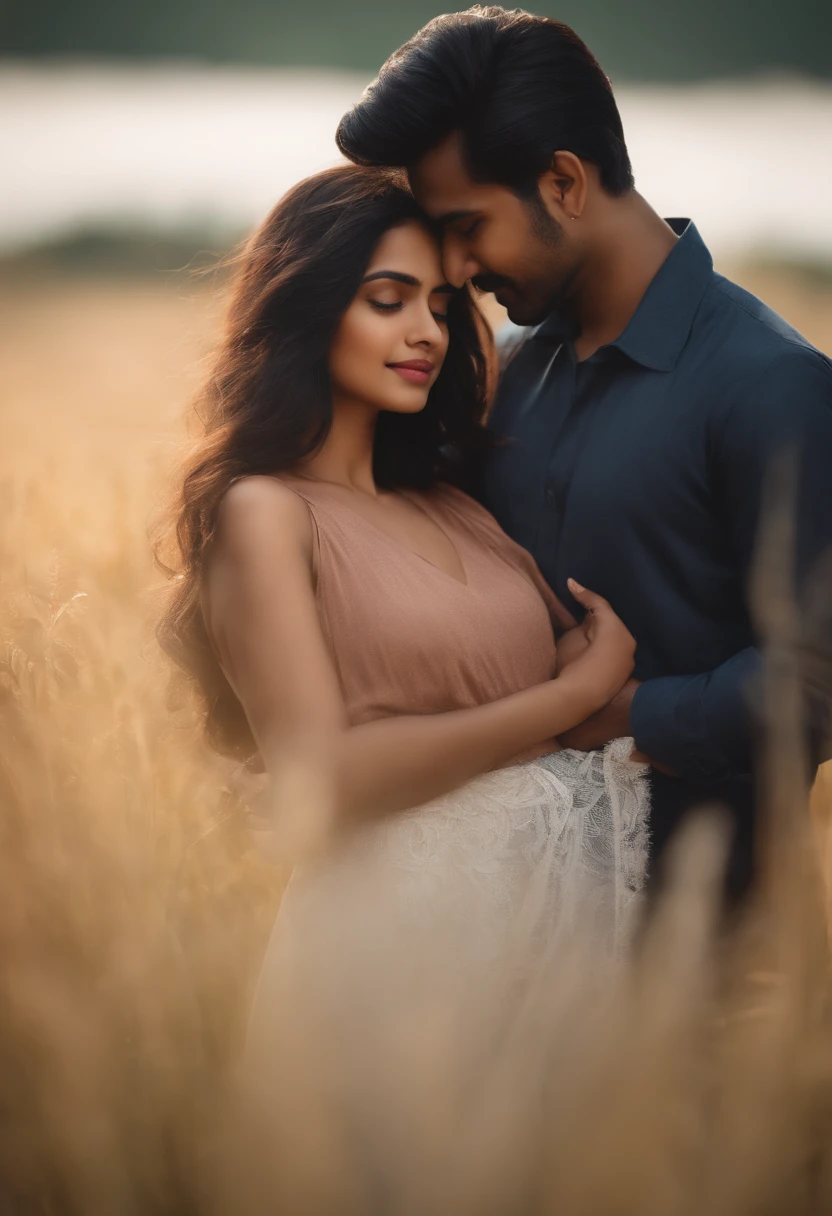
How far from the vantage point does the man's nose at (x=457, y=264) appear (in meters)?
2.27

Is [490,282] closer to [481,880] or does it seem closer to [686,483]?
[686,483]

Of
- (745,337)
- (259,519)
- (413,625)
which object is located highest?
(745,337)

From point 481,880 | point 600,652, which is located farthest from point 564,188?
point 481,880

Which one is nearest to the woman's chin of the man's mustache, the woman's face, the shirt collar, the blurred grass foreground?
the woman's face

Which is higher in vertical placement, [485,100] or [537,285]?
[485,100]

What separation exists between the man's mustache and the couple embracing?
0.03ft

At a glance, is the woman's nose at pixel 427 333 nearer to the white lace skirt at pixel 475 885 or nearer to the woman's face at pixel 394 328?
the woman's face at pixel 394 328

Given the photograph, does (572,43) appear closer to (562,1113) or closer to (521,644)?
(521,644)

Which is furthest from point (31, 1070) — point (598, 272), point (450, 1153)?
point (598, 272)

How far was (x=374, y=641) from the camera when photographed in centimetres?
200

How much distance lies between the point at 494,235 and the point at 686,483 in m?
0.73

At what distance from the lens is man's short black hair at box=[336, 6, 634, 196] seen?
2230mm

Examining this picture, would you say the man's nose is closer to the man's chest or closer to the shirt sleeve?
the man's chest

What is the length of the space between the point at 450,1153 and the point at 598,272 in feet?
6.41
